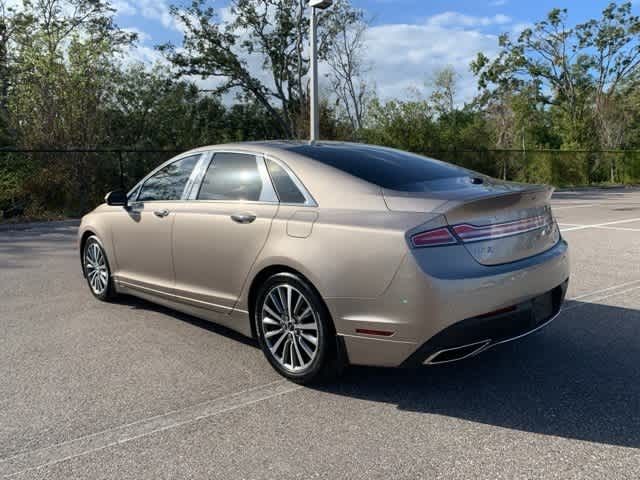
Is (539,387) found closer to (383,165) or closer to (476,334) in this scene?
(476,334)

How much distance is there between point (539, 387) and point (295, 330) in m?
1.54

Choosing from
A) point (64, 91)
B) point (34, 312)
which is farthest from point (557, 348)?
point (64, 91)

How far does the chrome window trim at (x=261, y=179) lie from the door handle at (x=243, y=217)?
4.4 inches

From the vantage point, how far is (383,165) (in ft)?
12.9

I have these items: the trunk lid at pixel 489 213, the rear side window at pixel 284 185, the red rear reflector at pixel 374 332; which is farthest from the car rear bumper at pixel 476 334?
the rear side window at pixel 284 185

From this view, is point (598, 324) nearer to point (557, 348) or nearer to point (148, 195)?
point (557, 348)

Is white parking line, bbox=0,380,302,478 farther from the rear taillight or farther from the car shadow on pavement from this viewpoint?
the rear taillight

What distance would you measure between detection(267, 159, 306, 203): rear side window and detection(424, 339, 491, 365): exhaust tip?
1.29 meters

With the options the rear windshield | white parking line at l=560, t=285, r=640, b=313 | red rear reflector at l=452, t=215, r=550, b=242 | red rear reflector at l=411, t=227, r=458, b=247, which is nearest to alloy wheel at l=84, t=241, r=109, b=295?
the rear windshield

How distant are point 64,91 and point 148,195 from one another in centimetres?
1266

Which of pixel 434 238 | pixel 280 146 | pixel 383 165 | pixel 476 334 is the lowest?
pixel 476 334

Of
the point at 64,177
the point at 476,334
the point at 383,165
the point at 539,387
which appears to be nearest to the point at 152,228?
the point at 383,165

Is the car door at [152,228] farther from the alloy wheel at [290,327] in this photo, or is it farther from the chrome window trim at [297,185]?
the alloy wheel at [290,327]

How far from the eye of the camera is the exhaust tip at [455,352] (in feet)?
10.2
